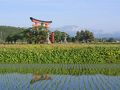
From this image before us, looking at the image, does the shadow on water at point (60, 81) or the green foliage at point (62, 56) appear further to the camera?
the green foliage at point (62, 56)

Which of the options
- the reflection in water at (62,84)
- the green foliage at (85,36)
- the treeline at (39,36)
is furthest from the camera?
the green foliage at (85,36)

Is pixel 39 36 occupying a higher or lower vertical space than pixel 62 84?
higher

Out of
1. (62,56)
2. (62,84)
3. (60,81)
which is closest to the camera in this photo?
(62,84)

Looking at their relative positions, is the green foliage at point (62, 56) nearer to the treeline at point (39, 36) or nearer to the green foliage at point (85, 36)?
the treeline at point (39, 36)

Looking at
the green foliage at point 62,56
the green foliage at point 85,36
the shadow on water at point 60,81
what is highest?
the green foliage at point 85,36

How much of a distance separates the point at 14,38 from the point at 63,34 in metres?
14.7

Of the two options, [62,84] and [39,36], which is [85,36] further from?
[62,84]

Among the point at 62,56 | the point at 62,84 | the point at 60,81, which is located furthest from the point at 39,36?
the point at 62,84

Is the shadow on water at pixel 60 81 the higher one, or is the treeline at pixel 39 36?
the treeline at pixel 39 36

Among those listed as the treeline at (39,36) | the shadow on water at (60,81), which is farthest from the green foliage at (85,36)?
the shadow on water at (60,81)

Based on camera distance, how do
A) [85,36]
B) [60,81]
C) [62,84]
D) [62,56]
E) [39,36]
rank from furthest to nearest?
1. [85,36]
2. [39,36]
3. [62,56]
4. [60,81]
5. [62,84]

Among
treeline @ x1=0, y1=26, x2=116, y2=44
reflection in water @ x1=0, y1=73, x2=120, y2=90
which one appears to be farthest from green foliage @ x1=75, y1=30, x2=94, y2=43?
reflection in water @ x1=0, y1=73, x2=120, y2=90

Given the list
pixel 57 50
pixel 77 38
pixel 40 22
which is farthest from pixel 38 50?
pixel 77 38

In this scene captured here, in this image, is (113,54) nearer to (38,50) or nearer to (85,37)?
(38,50)
